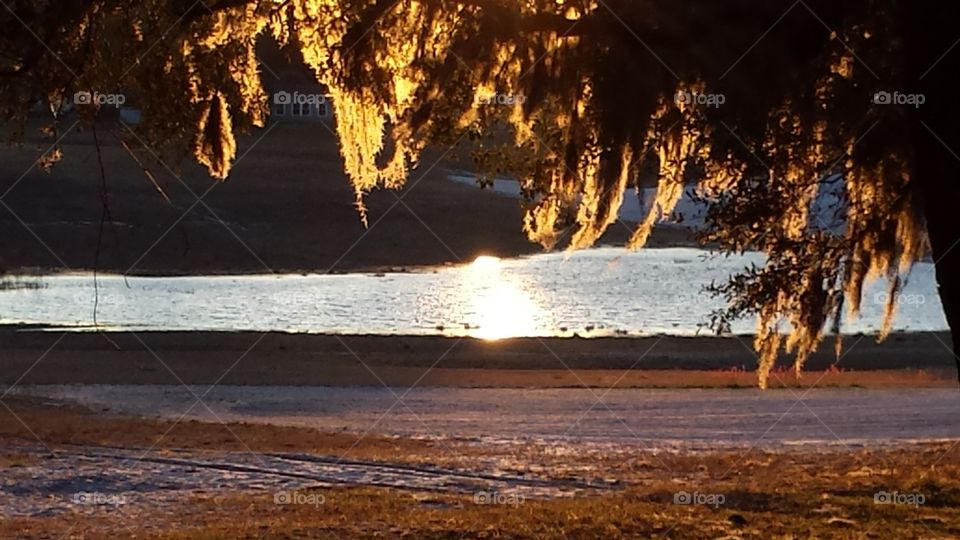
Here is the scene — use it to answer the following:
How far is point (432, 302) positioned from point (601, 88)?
79.5 ft

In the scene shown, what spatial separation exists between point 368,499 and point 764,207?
3.39m

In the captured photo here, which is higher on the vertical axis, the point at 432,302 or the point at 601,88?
the point at 601,88

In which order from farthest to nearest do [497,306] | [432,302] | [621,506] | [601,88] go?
[432,302], [497,306], [621,506], [601,88]

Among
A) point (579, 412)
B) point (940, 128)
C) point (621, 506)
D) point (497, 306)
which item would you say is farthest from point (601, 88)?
point (497, 306)

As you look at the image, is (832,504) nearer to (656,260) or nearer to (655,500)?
(655,500)

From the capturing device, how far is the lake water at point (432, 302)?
2708cm

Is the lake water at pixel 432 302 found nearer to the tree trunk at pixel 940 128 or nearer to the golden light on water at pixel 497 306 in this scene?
the golden light on water at pixel 497 306

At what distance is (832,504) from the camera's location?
8945 millimetres

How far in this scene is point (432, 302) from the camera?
102 feet

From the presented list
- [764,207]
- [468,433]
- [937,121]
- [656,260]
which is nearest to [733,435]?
[468,433]

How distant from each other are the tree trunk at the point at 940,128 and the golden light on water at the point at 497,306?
1901cm

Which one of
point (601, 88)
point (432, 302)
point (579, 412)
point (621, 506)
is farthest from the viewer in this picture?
point (432, 302)

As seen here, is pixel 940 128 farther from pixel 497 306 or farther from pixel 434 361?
pixel 497 306

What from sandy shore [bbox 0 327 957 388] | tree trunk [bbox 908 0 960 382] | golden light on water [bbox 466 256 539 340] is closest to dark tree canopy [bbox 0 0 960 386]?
tree trunk [bbox 908 0 960 382]
